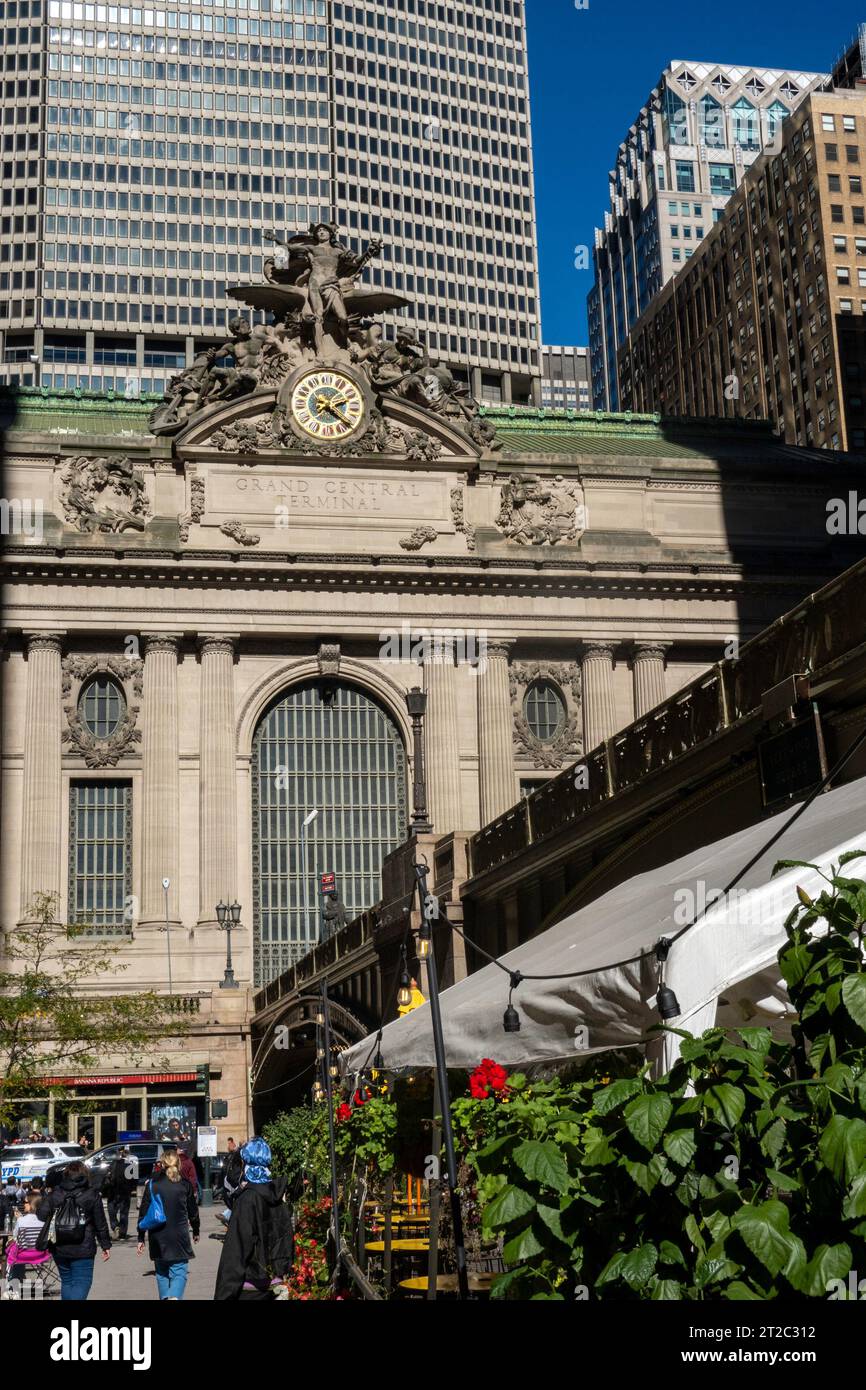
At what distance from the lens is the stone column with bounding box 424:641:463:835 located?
2726 inches

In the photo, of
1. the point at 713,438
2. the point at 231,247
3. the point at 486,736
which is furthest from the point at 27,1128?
the point at 231,247

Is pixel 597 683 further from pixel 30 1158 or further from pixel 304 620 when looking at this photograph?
pixel 30 1158

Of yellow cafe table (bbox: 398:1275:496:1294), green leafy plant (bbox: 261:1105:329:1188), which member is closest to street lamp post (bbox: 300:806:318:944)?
green leafy plant (bbox: 261:1105:329:1188)

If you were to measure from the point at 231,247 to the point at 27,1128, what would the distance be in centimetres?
10046

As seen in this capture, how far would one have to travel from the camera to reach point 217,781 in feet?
222

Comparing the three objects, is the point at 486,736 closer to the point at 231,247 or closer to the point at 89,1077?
the point at 89,1077

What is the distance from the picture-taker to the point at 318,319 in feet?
239

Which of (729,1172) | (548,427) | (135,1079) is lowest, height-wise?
(729,1172)

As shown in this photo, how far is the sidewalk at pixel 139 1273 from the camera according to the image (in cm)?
2628

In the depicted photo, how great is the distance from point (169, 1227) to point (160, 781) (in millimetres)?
47620

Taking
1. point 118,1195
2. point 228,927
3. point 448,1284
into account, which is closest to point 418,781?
point 118,1195

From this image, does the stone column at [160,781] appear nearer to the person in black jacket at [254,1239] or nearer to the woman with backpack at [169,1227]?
the woman with backpack at [169,1227]

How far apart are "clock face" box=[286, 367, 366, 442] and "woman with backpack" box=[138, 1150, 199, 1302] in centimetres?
5279

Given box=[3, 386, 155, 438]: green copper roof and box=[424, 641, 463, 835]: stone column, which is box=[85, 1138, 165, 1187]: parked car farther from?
box=[3, 386, 155, 438]: green copper roof
